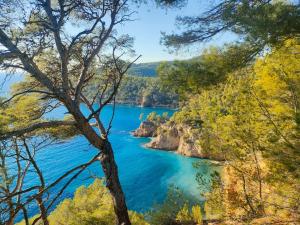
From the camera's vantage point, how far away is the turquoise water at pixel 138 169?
2438 centimetres

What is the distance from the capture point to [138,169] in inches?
1272

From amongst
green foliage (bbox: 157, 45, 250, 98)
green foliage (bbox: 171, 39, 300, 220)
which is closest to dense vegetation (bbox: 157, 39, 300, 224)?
green foliage (bbox: 171, 39, 300, 220)

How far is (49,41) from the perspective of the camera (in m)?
4.14

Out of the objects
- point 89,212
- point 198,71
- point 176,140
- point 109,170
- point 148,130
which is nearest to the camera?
point 109,170

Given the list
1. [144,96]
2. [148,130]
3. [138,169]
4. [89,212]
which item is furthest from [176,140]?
[144,96]

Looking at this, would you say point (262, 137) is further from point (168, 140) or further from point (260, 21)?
point (168, 140)

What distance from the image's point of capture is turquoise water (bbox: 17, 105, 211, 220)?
24.4 m

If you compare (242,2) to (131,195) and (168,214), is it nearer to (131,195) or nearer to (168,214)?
(168,214)

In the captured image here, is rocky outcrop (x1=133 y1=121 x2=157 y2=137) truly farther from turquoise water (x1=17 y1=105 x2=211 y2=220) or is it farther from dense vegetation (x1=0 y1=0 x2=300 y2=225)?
dense vegetation (x1=0 y1=0 x2=300 y2=225)

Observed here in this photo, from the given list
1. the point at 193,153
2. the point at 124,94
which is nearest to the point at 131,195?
the point at 193,153

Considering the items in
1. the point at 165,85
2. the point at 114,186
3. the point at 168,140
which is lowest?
the point at 168,140

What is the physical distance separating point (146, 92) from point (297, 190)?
89.9 meters

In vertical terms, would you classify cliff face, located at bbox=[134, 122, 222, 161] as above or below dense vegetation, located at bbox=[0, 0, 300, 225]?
below

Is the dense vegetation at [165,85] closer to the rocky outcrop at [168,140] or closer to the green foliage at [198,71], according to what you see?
the green foliage at [198,71]
